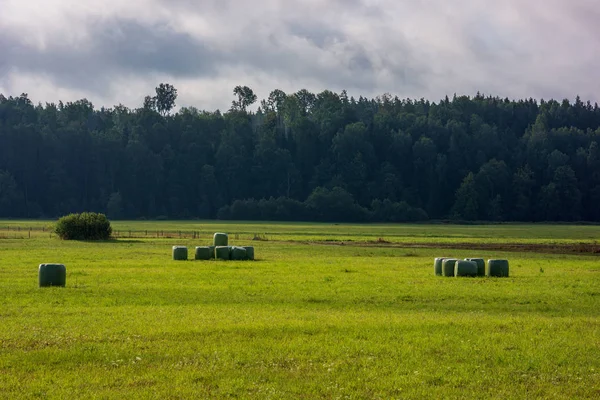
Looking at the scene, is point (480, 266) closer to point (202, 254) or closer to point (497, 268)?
point (497, 268)

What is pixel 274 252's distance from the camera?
5959cm

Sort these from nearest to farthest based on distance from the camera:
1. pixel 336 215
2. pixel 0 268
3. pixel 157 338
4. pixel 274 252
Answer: pixel 157 338 → pixel 0 268 → pixel 274 252 → pixel 336 215

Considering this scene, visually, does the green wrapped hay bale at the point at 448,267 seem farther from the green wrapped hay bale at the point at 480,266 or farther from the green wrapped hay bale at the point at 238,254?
the green wrapped hay bale at the point at 238,254

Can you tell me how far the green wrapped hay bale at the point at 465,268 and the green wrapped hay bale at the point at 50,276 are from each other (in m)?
16.9

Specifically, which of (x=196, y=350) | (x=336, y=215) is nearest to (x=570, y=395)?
(x=196, y=350)

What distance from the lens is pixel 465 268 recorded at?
38.2 meters

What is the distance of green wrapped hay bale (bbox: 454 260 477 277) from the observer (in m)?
38.2

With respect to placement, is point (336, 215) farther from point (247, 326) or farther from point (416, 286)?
point (247, 326)

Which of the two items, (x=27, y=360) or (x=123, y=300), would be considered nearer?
(x=27, y=360)

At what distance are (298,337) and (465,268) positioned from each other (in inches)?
757

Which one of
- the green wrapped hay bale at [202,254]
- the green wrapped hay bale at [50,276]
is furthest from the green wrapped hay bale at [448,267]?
the green wrapped hay bale at [50,276]

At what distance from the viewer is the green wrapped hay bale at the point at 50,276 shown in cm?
3178

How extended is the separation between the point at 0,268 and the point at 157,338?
2365 cm

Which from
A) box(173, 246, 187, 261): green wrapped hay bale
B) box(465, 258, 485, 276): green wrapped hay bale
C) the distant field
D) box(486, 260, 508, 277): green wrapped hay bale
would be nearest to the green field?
box(486, 260, 508, 277): green wrapped hay bale
